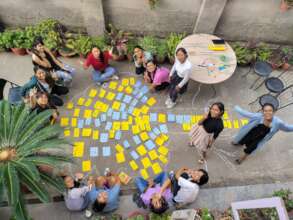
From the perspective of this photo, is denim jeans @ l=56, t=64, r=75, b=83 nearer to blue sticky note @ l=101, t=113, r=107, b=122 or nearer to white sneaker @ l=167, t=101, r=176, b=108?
blue sticky note @ l=101, t=113, r=107, b=122

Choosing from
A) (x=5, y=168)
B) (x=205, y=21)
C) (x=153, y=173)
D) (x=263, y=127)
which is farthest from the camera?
(x=205, y=21)

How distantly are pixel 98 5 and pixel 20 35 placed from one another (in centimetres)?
233

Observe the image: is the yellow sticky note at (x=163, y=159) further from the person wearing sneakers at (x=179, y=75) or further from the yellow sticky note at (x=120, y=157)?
the person wearing sneakers at (x=179, y=75)

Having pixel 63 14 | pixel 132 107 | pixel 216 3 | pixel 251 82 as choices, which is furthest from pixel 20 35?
pixel 251 82

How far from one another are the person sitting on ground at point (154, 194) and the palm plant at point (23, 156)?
5.23 feet

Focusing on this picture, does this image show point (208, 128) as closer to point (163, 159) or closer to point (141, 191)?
point (163, 159)

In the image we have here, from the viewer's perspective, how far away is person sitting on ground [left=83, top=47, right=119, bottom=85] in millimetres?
6957

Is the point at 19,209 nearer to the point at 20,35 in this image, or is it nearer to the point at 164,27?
the point at 20,35

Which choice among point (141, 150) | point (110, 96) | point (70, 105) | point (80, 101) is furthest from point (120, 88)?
point (141, 150)

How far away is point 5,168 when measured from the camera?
13.5ft

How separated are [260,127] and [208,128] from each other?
0.98 m

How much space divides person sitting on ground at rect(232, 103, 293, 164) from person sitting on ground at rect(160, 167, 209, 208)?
1.43m

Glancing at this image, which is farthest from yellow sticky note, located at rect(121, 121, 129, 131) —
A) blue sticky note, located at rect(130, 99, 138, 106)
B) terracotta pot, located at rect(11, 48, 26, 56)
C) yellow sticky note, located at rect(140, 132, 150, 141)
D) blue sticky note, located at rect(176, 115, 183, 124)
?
terracotta pot, located at rect(11, 48, 26, 56)

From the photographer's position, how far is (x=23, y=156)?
4.29 m
